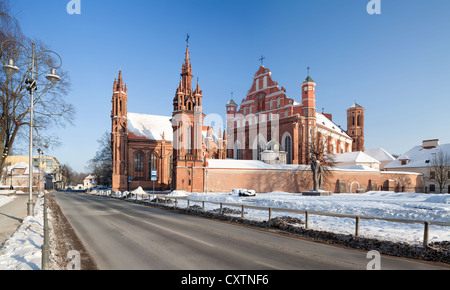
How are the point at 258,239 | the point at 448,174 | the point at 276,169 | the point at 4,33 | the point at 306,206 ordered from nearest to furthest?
1. the point at 258,239
2. the point at 4,33
3. the point at 306,206
4. the point at 276,169
5. the point at 448,174

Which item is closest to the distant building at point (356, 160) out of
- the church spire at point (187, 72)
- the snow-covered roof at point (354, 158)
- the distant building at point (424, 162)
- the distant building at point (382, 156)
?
the snow-covered roof at point (354, 158)

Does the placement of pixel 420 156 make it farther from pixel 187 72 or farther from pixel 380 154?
pixel 187 72

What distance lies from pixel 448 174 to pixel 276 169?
126 ft

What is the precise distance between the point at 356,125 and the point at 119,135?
6408cm

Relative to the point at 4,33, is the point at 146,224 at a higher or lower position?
lower

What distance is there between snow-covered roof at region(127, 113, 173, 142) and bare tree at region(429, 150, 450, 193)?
52912 mm

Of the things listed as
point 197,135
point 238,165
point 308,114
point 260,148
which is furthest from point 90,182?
point 308,114

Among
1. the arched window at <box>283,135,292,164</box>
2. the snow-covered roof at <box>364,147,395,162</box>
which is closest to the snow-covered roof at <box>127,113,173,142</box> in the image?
the arched window at <box>283,135,292,164</box>

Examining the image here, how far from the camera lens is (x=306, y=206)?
20203mm

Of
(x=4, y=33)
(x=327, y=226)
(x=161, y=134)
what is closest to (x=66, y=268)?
(x=327, y=226)

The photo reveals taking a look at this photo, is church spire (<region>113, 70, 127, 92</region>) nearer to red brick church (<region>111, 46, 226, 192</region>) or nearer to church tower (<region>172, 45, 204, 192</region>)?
red brick church (<region>111, 46, 226, 192</region>)

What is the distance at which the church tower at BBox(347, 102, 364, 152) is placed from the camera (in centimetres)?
8056

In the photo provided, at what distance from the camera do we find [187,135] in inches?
1863

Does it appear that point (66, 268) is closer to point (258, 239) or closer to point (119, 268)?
point (119, 268)
